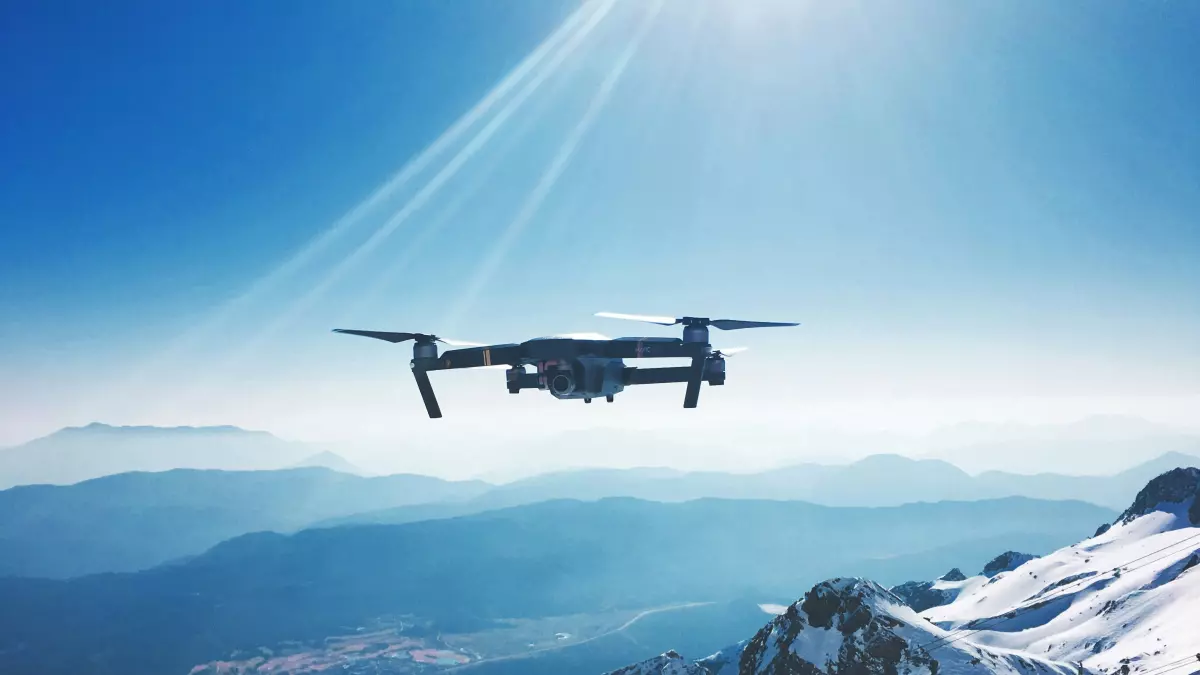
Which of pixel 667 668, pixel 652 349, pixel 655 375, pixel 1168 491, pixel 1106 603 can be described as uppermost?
pixel 652 349

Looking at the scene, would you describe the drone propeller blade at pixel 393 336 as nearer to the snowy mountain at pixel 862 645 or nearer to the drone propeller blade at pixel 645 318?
the drone propeller blade at pixel 645 318

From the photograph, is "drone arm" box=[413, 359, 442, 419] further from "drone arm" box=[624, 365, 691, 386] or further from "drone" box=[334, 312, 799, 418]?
"drone arm" box=[624, 365, 691, 386]

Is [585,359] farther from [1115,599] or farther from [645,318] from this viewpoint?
[1115,599]

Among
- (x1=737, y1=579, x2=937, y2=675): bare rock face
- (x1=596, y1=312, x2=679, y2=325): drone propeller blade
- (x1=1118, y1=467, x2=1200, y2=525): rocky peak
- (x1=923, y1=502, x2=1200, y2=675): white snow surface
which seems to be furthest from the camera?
(x1=1118, y1=467, x2=1200, y2=525): rocky peak

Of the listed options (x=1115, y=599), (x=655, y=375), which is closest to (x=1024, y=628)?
(x=1115, y=599)

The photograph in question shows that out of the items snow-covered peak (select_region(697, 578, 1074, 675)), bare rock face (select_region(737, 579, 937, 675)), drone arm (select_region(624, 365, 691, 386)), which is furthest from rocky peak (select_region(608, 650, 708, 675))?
drone arm (select_region(624, 365, 691, 386))

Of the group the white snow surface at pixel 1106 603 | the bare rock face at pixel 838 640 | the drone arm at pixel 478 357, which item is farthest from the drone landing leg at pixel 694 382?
the bare rock face at pixel 838 640
